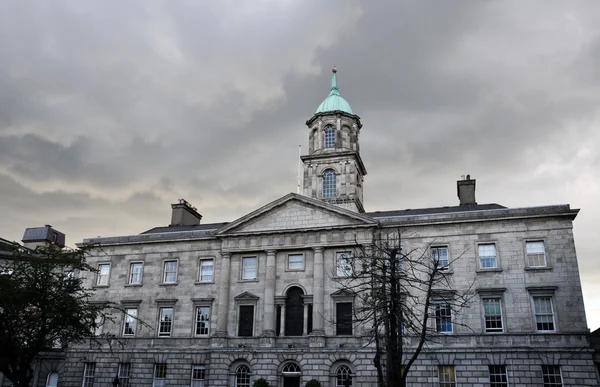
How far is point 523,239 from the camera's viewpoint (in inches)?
1348

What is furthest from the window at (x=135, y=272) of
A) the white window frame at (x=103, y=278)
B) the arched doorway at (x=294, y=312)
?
the arched doorway at (x=294, y=312)

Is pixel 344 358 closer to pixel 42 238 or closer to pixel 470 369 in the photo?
pixel 470 369

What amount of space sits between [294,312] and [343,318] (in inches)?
143

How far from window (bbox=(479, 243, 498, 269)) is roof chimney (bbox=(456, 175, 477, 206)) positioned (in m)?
8.46

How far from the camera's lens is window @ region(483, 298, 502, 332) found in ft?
109

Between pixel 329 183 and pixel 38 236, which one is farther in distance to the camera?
pixel 38 236

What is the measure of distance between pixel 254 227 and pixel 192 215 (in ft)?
43.5

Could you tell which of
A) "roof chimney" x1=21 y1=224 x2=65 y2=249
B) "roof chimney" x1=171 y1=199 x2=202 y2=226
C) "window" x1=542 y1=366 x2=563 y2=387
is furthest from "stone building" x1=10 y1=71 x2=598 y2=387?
"roof chimney" x1=21 y1=224 x2=65 y2=249

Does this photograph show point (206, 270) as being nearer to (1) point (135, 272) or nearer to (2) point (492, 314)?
(1) point (135, 272)

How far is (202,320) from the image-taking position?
39.0 metres

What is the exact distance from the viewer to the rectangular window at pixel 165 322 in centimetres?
3969

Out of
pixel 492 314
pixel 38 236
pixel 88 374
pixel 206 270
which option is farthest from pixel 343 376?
pixel 38 236

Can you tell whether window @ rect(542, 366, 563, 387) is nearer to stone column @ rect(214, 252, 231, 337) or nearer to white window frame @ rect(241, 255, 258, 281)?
white window frame @ rect(241, 255, 258, 281)

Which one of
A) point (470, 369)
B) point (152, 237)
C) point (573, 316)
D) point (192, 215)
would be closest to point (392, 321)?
point (470, 369)
